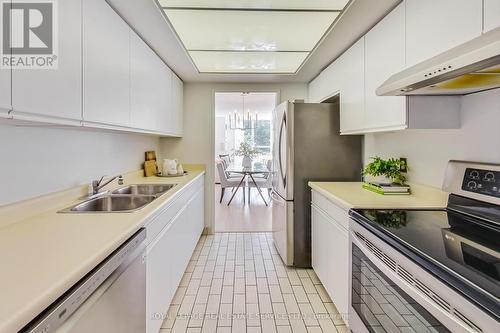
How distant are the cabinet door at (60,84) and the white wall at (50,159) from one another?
35 centimetres

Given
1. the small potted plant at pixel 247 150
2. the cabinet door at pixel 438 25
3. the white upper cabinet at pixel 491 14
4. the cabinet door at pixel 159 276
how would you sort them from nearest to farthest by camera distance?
the white upper cabinet at pixel 491 14 → the cabinet door at pixel 438 25 → the cabinet door at pixel 159 276 → the small potted plant at pixel 247 150

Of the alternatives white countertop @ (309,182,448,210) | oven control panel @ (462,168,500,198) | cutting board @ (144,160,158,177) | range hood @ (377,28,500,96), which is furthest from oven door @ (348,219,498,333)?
cutting board @ (144,160,158,177)

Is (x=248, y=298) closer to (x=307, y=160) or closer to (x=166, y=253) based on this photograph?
(x=166, y=253)

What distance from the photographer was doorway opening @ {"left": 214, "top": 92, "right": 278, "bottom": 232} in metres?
4.86

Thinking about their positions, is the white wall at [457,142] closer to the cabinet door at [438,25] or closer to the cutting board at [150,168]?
the cabinet door at [438,25]

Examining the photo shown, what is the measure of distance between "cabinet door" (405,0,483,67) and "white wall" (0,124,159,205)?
84.4 inches

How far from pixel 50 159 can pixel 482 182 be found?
2.37 m

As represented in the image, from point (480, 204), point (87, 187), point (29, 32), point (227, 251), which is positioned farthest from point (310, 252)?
point (29, 32)

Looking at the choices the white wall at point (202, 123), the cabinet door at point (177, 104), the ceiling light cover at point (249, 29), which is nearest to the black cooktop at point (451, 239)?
the ceiling light cover at point (249, 29)

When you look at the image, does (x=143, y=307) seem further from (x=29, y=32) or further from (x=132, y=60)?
(x=132, y=60)

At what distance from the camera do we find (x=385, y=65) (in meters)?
1.89

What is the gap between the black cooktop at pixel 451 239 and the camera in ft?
2.72

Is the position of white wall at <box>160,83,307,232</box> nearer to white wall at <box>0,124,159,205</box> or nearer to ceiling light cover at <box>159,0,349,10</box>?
white wall at <box>0,124,159,205</box>

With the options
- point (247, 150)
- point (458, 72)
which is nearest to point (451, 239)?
point (458, 72)
